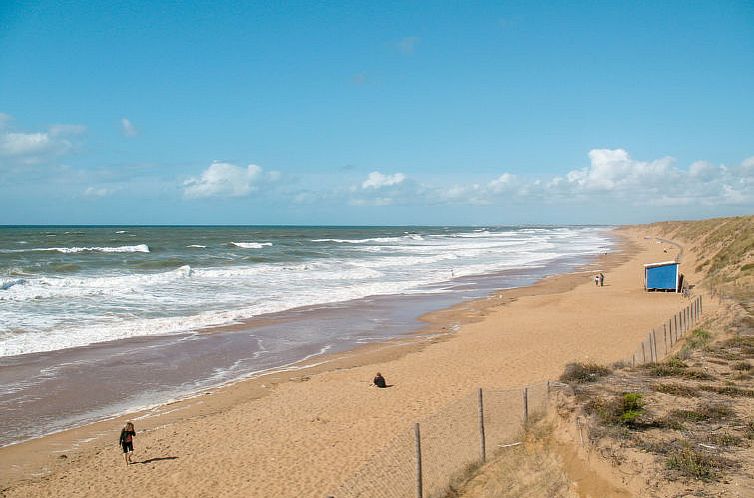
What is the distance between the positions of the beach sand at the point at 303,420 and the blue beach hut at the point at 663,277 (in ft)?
A: 29.9

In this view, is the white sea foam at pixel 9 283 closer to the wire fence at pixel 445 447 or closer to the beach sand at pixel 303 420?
the beach sand at pixel 303 420

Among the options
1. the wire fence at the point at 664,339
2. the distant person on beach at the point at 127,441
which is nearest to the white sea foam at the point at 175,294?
the distant person on beach at the point at 127,441

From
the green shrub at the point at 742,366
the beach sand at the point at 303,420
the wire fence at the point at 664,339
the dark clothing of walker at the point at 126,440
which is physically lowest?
the beach sand at the point at 303,420

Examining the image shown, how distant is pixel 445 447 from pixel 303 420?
4370mm

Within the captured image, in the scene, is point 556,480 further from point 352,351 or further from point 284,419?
point 352,351

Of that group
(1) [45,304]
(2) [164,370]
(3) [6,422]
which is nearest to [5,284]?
(1) [45,304]

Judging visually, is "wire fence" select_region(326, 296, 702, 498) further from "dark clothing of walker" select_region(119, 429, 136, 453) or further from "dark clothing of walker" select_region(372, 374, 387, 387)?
"dark clothing of walker" select_region(119, 429, 136, 453)

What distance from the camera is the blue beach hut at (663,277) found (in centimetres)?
3002

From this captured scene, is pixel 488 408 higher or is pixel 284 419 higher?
pixel 488 408

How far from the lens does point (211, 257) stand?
5819 centimetres

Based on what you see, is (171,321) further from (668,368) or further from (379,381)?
(668,368)

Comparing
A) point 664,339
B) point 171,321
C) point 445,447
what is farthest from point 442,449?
point 171,321

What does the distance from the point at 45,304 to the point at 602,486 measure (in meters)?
28.2

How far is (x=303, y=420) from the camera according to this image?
1243cm
